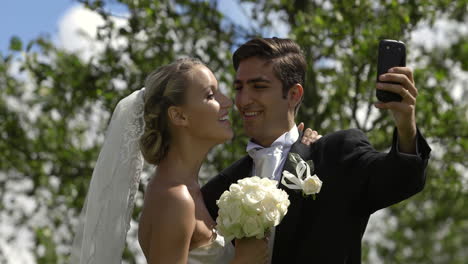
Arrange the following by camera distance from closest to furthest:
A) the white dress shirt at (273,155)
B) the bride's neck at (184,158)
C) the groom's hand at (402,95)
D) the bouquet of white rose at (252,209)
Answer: the groom's hand at (402,95) < the bouquet of white rose at (252,209) < the bride's neck at (184,158) < the white dress shirt at (273,155)

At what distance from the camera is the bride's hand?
15.1 feet

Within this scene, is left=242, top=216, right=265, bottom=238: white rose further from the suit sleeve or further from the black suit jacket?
the suit sleeve

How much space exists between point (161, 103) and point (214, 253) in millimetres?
917

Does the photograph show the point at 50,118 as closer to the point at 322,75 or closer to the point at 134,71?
the point at 134,71

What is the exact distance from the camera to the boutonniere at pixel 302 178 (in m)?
4.69

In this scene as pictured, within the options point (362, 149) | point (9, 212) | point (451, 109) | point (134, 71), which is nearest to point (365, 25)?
point (451, 109)

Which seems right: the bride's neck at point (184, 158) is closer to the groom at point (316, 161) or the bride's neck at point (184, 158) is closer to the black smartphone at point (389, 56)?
the groom at point (316, 161)

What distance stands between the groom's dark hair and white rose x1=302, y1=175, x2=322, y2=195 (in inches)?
26.9

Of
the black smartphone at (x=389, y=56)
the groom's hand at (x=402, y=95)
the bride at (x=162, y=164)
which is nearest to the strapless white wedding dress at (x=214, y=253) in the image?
the bride at (x=162, y=164)

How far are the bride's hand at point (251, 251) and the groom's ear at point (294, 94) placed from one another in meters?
0.98

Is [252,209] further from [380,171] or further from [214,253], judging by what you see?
[380,171]

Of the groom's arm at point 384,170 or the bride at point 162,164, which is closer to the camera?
the groom's arm at point 384,170

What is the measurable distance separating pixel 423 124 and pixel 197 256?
5.44 m

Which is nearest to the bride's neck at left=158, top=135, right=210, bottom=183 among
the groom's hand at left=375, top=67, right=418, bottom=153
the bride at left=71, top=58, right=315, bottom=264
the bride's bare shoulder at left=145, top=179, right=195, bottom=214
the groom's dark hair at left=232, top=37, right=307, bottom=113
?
the bride at left=71, top=58, right=315, bottom=264
